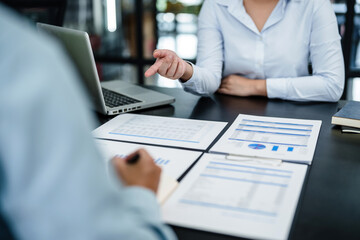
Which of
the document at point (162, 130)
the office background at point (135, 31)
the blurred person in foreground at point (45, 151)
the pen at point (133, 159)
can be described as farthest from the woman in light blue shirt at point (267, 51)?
the office background at point (135, 31)

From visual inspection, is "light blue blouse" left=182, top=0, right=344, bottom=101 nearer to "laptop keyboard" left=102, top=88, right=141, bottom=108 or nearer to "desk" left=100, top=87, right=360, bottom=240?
"desk" left=100, top=87, right=360, bottom=240

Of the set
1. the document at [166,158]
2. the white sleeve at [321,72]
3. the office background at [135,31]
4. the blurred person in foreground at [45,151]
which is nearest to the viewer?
the blurred person in foreground at [45,151]

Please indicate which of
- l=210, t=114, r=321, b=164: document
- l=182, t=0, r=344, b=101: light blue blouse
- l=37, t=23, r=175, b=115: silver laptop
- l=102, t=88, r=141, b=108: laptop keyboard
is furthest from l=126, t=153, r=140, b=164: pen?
l=182, t=0, r=344, b=101: light blue blouse

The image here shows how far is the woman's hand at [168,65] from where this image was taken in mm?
1230

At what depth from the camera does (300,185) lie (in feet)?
2.39

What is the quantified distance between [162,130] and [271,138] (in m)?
0.27

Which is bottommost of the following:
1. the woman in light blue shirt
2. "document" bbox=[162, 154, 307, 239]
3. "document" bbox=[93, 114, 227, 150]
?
"document" bbox=[93, 114, 227, 150]

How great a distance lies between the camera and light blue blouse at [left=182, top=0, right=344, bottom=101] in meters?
1.37

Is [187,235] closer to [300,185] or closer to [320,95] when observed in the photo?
[300,185]

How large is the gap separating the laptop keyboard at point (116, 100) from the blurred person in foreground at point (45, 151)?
88 centimetres

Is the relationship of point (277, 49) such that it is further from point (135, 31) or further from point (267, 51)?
point (135, 31)

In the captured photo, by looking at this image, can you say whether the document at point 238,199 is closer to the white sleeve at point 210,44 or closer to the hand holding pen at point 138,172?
the hand holding pen at point 138,172

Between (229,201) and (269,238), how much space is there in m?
0.11

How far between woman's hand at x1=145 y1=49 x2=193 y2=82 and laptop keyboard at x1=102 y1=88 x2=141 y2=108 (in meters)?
0.13
